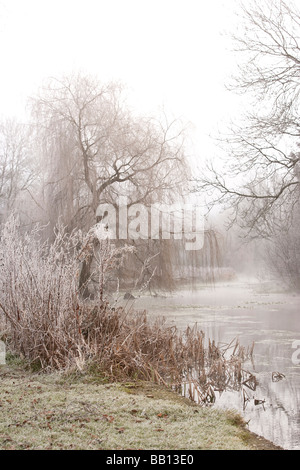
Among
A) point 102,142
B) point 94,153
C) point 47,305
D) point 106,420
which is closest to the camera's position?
point 106,420

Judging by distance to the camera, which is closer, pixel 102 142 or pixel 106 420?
pixel 106 420

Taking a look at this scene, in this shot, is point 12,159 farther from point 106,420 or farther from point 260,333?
point 106,420

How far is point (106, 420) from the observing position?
359 centimetres

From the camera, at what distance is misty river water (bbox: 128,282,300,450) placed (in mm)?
4555

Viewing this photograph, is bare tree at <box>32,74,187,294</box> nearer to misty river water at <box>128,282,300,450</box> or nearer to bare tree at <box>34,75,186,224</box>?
bare tree at <box>34,75,186,224</box>

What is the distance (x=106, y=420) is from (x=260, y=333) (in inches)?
253

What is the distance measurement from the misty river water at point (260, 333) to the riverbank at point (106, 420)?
538 mm

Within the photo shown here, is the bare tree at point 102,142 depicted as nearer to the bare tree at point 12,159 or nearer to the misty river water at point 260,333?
the misty river water at point 260,333

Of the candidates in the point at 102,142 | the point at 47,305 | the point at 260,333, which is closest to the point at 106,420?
the point at 47,305

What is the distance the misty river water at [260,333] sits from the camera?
455cm

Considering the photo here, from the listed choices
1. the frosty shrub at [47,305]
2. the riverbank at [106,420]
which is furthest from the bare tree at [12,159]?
the riverbank at [106,420]

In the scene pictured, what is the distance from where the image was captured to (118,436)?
3.26 m

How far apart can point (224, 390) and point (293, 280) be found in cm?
1421
